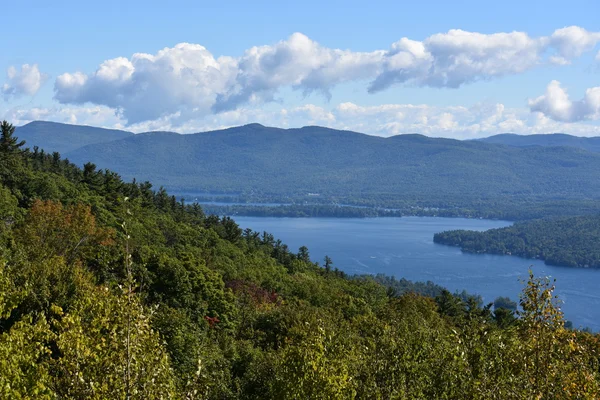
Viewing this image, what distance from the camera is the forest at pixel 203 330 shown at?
1116 cm

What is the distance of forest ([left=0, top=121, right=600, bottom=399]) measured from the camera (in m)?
11.2

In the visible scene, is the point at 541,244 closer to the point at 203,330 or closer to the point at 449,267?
the point at 449,267

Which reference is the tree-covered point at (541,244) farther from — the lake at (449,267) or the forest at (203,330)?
the forest at (203,330)

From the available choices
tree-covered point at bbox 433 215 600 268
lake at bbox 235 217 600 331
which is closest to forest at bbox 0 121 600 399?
lake at bbox 235 217 600 331

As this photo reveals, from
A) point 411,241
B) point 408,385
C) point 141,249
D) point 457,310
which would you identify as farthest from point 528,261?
point 408,385

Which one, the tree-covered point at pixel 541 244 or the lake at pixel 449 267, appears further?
the tree-covered point at pixel 541 244

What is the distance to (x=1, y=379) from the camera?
1074 cm

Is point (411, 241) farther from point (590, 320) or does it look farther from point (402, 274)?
point (590, 320)

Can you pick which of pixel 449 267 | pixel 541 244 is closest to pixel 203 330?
pixel 449 267

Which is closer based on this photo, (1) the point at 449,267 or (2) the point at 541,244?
(1) the point at 449,267

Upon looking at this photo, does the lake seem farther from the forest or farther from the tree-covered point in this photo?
the forest

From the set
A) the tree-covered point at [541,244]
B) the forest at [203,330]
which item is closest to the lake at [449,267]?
the tree-covered point at [541,244]

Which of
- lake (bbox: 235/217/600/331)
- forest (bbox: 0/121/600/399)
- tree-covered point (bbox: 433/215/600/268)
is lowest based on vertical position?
lake (bbox: 235/217/600/331)

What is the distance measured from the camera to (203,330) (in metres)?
31.2
